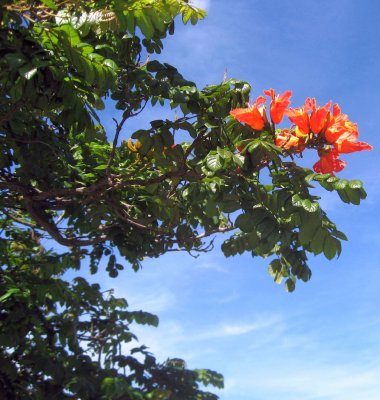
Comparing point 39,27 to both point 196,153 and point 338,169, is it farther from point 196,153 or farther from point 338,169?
point 338,169

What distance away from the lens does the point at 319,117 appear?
94.3 inches

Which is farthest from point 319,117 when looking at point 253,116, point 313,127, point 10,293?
point 10,293

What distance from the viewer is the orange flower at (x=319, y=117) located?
239 cm

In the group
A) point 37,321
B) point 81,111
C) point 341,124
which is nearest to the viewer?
point 341,124

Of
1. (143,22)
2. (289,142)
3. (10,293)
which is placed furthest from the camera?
(10,293)

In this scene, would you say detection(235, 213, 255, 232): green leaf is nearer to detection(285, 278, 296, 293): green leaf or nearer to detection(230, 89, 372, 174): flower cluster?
detection(230, 89, 372, 174): flower cluster

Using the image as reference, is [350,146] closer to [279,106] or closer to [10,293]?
[279,106]

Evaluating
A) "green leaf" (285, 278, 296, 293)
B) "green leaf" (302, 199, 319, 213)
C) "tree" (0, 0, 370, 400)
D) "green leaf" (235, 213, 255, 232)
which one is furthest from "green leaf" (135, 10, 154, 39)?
"green leaf" (285, 278, 296, 293)

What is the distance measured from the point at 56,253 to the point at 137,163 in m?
2.25

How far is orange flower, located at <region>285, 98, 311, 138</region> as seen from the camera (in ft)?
7.96

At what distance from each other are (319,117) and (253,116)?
1.04ft

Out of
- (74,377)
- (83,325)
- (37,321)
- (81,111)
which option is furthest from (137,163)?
(83,325)

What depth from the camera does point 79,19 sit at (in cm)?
258

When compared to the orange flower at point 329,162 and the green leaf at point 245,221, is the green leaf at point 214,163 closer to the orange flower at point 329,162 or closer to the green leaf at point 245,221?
the green leaf at point 245,221
